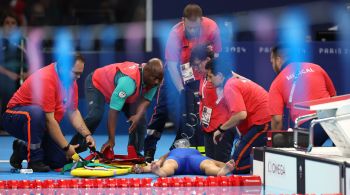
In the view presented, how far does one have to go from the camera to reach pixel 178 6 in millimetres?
13375

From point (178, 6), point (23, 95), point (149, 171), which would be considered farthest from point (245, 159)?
point (178, 6)

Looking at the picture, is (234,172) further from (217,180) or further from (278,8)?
(278,8)

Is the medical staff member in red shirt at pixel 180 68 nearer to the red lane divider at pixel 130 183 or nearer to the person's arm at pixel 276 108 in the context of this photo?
the person's arm at pixel 276 108

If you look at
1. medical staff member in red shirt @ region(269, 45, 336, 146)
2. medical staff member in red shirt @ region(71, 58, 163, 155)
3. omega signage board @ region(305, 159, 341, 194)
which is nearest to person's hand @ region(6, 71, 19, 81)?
medical staff member in red shirt @ region(71, 58, 163, 155)

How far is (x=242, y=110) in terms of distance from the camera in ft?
27.5

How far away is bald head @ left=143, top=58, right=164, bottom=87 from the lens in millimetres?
8734

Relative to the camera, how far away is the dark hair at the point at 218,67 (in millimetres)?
8516

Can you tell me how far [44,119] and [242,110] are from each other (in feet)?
6.13

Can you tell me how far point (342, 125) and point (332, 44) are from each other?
6.42m

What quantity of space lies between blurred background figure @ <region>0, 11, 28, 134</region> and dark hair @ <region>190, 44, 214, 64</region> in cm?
316

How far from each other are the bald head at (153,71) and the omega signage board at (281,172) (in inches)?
93.2

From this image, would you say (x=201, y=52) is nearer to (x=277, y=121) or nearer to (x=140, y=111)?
(x=140, y=111)

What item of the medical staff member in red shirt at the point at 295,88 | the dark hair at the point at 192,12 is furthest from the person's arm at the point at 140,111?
the medical staff member in red shirt at the point at 295,88

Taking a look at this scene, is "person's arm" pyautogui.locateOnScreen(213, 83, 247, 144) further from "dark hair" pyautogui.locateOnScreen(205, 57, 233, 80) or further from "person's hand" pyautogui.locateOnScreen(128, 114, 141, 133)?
"person's hand" pyautogui.locateOnScreen(128, 114, 141, 133)
